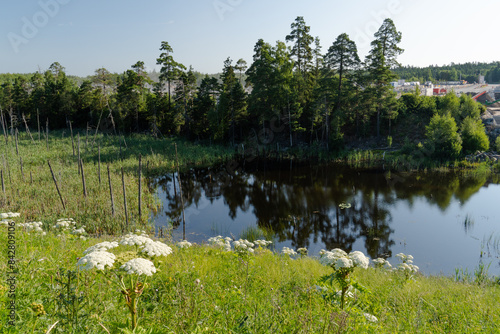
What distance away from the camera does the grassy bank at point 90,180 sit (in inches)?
550

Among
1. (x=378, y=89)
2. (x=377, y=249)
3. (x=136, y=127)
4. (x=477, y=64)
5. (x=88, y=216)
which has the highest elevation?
(x=477, y=64)

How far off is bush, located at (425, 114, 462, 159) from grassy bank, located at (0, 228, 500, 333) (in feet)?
73.4

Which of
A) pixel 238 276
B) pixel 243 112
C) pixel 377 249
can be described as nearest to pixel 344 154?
pixel 243 112

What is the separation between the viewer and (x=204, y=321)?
140 inches

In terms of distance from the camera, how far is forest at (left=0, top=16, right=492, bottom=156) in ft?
96.9

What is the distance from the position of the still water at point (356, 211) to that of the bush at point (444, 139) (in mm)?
3479

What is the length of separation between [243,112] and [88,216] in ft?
75.0

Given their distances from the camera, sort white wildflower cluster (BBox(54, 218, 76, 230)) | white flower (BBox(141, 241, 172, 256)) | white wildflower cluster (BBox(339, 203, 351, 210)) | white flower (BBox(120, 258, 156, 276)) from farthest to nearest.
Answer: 1. white wildflower cluster (BBox(339, 203, 351, 210))
2. white wildflower cluster (BBox(54, 218, 76, 230))
3. white flower (BBox(141, 241, 172, 256))
4. white flower (BBox(120, 258, 156, 276))

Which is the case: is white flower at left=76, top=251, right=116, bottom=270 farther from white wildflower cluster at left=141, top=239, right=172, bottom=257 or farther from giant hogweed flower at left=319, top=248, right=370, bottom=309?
giant hogweed flower at left=319, top=248, right=370, bottom=309

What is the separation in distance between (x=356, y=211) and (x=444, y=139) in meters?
15.7

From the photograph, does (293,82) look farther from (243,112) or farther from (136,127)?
(136,127)

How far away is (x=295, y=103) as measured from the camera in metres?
31.4

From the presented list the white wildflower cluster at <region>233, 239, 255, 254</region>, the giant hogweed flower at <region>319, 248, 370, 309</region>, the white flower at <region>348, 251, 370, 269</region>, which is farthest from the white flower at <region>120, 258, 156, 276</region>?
the white wildflower cluster at <region>233, 239, 255, 254</region>

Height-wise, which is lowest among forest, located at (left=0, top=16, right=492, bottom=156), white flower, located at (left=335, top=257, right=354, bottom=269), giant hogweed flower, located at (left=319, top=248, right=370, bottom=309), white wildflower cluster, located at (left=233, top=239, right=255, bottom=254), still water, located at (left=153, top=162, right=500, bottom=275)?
still water, located at (left=153, top=162, right=500, bottom=275)
